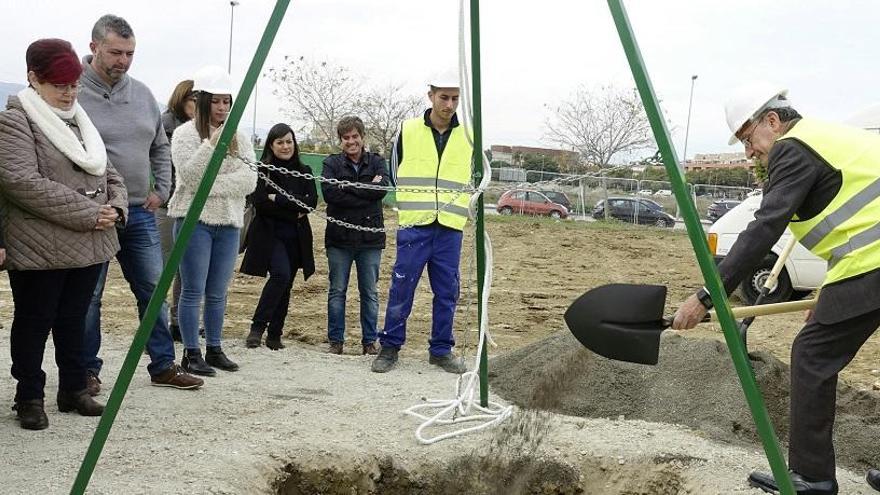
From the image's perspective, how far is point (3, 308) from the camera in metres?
7.82

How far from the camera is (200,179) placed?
5.11 m

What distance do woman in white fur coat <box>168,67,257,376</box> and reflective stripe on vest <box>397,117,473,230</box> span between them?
3.20 ft

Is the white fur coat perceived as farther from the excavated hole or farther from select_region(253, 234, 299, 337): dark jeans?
the excavated hole

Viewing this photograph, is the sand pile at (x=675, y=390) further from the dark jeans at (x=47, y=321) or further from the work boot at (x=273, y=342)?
the dark jeans at (x=47, y=321)

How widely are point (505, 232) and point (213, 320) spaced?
12.1 meters

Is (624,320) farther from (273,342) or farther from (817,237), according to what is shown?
(273,342)

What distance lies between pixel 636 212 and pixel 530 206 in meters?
2.81

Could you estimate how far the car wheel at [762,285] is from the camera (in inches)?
367

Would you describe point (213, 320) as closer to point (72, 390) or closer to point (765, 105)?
point (72, 390)

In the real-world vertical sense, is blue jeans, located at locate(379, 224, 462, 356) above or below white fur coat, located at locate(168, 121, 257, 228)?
below

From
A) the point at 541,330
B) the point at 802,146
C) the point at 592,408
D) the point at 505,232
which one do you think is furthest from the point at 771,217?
the point at 505,232

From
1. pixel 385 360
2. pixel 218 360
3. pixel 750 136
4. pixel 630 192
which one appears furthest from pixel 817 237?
pixel 630 192

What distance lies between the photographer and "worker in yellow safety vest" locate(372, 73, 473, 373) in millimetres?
5562

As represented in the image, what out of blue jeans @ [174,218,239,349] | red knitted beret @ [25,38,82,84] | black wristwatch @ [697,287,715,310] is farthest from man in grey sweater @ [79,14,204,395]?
black wristwatch @ [697,287,715,310]
